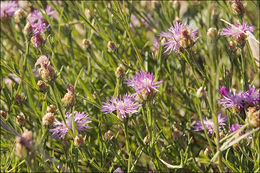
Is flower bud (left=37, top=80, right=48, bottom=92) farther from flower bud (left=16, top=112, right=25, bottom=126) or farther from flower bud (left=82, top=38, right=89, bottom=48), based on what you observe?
flower bud (left=82, top=38, right=89, bottom=48)

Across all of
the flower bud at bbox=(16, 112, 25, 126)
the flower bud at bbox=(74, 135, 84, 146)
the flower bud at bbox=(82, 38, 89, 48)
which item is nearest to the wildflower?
the flower bud at bbox=(74, 135, 84, 146)

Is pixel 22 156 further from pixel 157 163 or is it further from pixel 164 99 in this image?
pixel 164 99

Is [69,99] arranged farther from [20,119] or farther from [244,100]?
[244,100]

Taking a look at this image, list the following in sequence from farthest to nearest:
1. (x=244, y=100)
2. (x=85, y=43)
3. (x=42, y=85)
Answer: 1. (x=85, y=43)
2. (x=42, y=85)
3. (x=244, y=100)

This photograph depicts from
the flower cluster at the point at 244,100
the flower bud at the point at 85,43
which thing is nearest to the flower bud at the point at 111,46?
the flower bud at the point at 85,43

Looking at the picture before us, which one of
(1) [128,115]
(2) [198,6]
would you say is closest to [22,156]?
(1) [128,115]

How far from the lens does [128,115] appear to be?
74cm

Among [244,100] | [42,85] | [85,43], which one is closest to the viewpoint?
[244,100]

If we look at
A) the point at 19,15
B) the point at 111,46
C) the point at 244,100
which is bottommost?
the point at 244,100

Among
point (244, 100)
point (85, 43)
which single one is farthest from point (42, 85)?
point (244, 100)

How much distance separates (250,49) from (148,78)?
0.31m

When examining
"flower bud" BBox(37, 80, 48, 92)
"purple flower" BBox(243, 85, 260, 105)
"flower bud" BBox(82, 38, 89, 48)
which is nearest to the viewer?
"purple flower" BBox(243, 85, 260, 105)

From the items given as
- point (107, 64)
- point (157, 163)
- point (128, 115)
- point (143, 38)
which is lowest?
point (157, 163)

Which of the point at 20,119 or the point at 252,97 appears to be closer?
the point at 252,97
